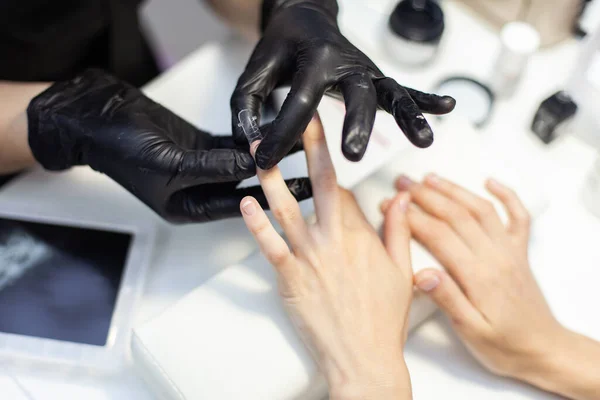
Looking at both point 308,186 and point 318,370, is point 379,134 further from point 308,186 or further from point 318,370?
point 318,370

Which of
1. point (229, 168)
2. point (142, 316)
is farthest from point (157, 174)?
point (142, 316)

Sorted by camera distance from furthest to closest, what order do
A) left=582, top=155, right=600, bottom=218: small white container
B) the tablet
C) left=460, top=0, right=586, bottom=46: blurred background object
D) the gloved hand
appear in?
left=460, top=0, right=586, bottom=46: blurred background object → left=582, top=155, right=600, bottom=218: small white container → the tablet → the gloved hand

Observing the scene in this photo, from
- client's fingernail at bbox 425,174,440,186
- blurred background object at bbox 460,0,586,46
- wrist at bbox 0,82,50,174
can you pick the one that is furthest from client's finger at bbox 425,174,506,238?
wrist at bbox 0,82,50,174

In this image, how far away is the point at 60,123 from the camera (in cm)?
69

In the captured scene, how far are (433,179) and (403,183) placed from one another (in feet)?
0.13

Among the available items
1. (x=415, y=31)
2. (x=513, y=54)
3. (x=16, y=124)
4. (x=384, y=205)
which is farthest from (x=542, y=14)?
(x=16, y=124)

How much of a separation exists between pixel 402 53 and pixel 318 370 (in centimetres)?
54

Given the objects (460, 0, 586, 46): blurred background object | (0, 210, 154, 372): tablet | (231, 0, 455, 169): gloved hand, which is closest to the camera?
(231, 0, 455, 169): gloved hand

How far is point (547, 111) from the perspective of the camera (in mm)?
832

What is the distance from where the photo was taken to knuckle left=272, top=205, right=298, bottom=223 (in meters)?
0.61

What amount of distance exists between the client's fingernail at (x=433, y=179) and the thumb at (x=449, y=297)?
12cm

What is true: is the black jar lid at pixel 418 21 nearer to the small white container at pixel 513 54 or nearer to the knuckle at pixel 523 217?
the small white container at pixel 513 54

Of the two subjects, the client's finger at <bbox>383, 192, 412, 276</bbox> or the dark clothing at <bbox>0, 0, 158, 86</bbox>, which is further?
the dark clothing at <bbox>0, 0, 158, 86</bbox>

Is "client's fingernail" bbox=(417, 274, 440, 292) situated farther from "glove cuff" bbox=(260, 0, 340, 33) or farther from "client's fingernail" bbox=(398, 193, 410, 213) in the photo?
"glove cuff" bbox=(260, 0, 340, 33)
